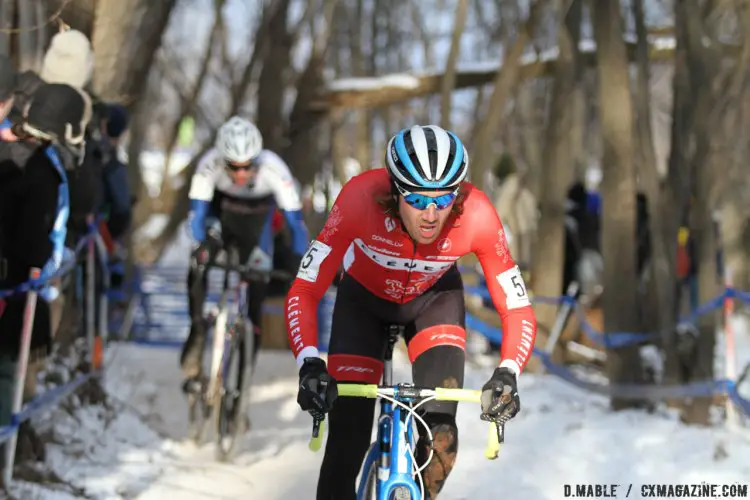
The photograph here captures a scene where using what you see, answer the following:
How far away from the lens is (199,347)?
7.66m

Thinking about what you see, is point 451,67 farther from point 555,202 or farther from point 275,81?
point 275,81

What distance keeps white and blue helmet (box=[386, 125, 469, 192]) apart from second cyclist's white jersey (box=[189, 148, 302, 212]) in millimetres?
3609

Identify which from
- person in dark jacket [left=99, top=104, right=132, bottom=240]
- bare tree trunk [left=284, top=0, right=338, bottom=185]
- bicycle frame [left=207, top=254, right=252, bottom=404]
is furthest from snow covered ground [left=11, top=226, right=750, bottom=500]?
bare tree trunk [left=284, top=0, right=338, bottom=185]

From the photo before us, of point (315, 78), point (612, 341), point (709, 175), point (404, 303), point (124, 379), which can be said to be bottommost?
point (124, 379)

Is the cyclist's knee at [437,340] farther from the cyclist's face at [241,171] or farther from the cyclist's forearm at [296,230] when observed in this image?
the cyclist's face at [241,171]

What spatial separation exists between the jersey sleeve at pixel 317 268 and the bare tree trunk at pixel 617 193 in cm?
512

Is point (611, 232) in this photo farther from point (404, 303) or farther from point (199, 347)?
point (404, 303)

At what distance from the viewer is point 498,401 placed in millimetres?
3805

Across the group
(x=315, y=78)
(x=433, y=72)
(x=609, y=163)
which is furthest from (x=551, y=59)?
(x=609, y=163)

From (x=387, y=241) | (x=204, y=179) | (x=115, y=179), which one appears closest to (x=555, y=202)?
(x=204, y=179)

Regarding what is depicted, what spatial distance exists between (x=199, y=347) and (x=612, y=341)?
373 cm

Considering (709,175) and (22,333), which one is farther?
(709,175)

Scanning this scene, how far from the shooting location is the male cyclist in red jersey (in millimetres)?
4145

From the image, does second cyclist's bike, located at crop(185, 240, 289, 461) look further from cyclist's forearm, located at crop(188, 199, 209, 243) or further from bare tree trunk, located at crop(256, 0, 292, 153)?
bare tree trunk, located at crop(256, 0, 292, 153)
